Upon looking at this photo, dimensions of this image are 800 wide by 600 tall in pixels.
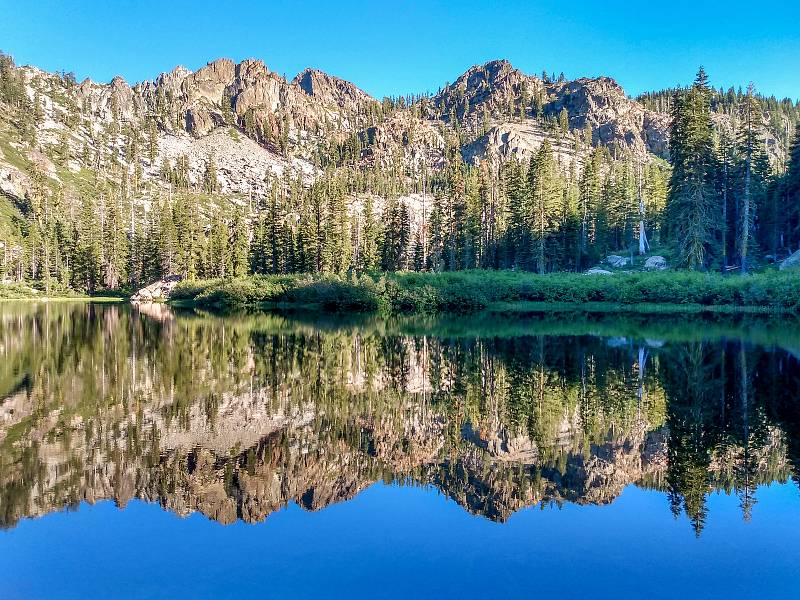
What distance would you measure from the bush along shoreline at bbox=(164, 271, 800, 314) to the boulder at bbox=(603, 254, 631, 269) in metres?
13.5

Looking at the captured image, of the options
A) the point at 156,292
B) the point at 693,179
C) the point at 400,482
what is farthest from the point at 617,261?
the point at 400,482

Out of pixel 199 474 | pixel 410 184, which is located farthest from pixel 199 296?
pixel 410 184

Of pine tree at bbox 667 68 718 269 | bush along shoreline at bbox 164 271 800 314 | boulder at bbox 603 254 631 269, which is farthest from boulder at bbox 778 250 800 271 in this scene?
boulder at bbox 603 254 631 269

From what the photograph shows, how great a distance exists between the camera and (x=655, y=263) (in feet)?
218

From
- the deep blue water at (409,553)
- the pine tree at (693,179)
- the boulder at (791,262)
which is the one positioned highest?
the pine tree at (693,179)

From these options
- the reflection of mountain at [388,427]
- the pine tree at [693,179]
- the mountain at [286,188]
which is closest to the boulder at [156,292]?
the mountain at [286,188]

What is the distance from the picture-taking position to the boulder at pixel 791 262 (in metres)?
57.3

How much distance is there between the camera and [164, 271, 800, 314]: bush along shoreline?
5119cm

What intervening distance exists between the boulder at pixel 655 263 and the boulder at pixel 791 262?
10.9 metres

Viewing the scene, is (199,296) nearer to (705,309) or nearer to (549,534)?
(705,309)

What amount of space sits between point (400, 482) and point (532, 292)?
164 ft

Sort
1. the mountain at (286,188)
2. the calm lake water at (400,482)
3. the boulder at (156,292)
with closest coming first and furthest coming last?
the calm lake water at (400,482) → the boulder at (156,292) → the mountain at (286,188)

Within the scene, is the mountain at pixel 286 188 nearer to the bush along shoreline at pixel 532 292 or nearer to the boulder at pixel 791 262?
the boulder at pixel 791 262

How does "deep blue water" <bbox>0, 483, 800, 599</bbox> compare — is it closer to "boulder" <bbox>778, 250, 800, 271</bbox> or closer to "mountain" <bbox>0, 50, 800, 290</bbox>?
"boulder" <bbox>778, 250, 800, 271</bbox>
